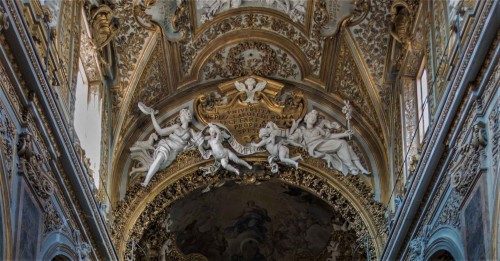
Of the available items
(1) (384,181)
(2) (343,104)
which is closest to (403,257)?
(1) (384,181)

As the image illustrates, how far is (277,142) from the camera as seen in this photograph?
806 inches

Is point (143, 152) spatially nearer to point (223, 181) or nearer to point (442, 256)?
point (223, 181)

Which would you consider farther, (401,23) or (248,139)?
(248,139)

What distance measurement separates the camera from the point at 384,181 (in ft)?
65.7

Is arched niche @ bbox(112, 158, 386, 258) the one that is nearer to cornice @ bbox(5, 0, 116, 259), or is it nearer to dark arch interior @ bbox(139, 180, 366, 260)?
dark arch interior @ bbox(139, 180, 366, 260)

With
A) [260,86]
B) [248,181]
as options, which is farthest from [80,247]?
[260,86]

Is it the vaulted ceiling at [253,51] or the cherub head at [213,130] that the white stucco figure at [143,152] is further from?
the cherub head at [213,130]

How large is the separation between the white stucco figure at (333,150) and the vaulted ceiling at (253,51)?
0.54 m

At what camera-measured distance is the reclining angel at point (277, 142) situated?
20281 millimetres

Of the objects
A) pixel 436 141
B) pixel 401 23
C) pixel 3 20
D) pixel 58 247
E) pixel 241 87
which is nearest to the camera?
pixel 3 20

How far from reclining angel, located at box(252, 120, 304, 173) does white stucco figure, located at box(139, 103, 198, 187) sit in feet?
4.30

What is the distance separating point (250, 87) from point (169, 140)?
185 centimetres

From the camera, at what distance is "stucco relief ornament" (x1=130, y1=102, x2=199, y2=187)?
2020cm

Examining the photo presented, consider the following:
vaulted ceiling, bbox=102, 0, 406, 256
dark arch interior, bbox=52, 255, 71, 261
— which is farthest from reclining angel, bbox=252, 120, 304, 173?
dark arch interior, bbox=52, 255, 71, 261
